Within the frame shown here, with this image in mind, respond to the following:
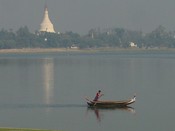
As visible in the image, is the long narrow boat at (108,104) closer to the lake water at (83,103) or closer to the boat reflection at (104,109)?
the boat reflection at (104,109)

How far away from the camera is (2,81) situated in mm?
67250

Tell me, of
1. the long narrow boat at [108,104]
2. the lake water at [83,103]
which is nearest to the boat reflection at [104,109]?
the lake water at [83,103]

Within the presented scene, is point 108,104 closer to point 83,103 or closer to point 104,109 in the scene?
point 104,109

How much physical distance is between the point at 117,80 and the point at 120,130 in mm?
35272

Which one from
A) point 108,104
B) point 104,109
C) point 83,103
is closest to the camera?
point 104,109

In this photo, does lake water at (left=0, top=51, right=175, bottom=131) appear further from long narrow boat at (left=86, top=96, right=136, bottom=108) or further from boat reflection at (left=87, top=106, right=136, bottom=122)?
long narrow boat at (left=86, top=96, right=136, bottom=108)

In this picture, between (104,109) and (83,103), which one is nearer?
(104,109)

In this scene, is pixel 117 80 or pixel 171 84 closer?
pixel 171 84

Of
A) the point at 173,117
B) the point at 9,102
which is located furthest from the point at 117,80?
the point at 173,117

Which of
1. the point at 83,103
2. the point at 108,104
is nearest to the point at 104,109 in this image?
the point at 108,104

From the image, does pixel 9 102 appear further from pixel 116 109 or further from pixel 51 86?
pixel 51 86

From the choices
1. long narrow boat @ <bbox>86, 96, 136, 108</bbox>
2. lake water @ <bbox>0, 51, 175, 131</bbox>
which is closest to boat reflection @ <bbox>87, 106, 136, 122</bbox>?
lake water @ <bbox>0, 51, 175, 131</bbox>

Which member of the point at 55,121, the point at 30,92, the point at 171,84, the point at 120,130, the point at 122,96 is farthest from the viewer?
the point at 171,84

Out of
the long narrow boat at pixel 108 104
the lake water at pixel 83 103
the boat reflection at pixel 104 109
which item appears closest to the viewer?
the lake water at pixel 83 103
